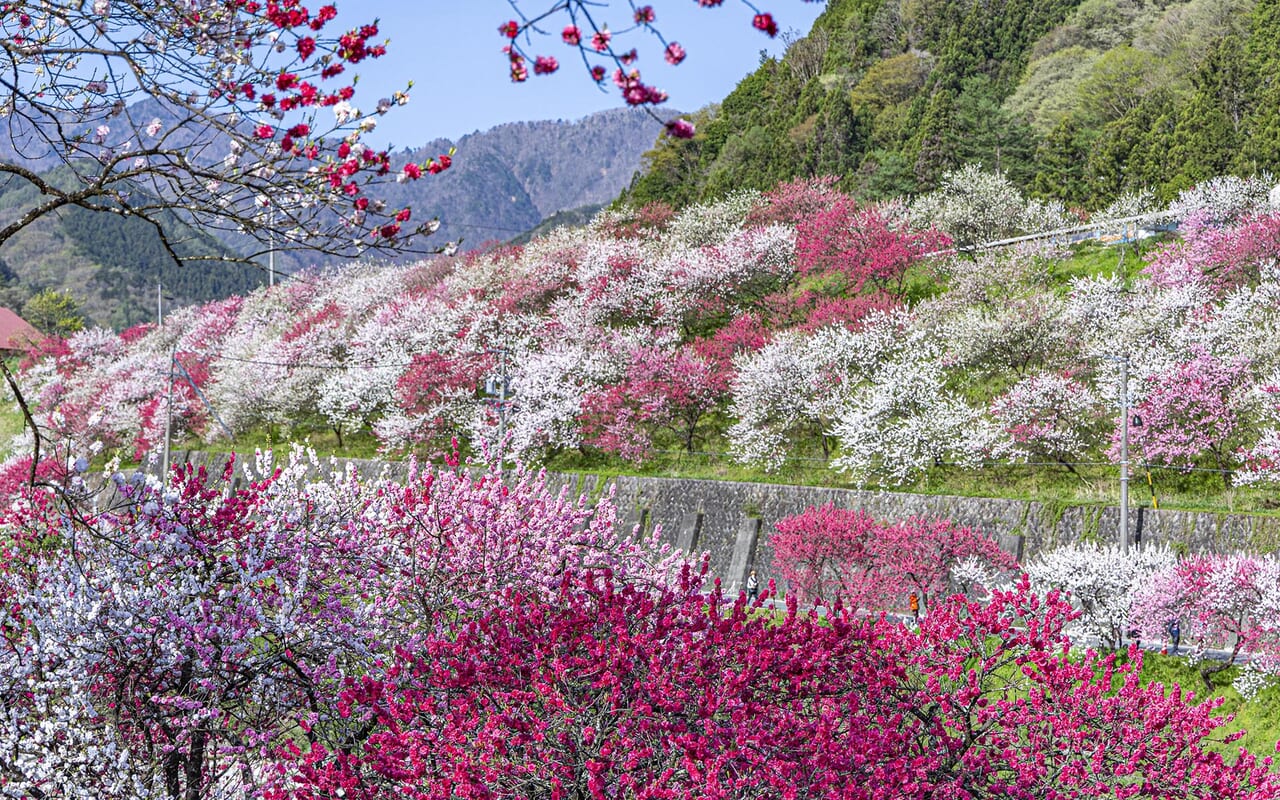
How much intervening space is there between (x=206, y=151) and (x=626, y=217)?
43170 mm

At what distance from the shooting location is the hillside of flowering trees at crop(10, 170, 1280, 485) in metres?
23.4

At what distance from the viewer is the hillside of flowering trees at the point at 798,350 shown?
23391mm

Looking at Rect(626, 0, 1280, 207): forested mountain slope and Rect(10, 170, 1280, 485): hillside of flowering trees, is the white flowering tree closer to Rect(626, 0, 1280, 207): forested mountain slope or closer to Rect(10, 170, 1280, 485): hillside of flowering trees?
Rect(10, 170, 1280, 485): hillside of flowering trees

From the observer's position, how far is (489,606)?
9.40 metres

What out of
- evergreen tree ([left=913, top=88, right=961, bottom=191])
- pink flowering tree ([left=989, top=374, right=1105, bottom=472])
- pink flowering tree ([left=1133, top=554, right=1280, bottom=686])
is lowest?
pink flowering tree ([left=1133, top=554, right=1280, bottom=686])

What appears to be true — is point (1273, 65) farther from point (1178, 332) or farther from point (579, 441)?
point (579, 441)

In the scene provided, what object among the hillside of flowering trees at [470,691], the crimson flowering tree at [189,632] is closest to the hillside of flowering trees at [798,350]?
the hillside of flowering trees at [470,691]

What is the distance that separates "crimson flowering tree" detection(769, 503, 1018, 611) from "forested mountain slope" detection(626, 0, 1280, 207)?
21666 mm

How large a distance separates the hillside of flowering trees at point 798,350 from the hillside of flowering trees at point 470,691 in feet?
49.6

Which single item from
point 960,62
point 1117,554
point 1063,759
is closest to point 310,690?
point 1063,759

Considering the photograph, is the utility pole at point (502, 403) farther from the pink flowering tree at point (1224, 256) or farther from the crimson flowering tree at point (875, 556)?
the pink flowering tree at point (1224, 256)

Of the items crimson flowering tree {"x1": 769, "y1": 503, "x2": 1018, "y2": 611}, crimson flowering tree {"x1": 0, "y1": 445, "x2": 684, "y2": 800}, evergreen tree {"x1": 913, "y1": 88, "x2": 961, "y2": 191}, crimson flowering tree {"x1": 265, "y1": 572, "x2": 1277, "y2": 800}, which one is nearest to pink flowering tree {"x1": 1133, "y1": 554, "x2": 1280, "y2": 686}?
crimson flowering tree {"x1": 769, "y1": 503, "x2": 1018, "y2": 611}

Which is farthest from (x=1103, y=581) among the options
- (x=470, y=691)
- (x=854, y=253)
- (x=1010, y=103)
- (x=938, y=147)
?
(x=1010, y=103)

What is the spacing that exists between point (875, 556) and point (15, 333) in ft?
242
